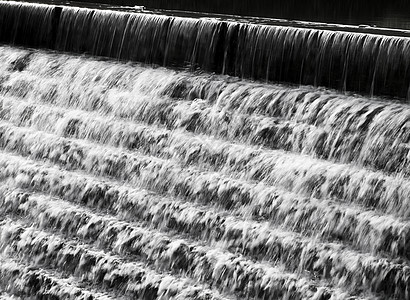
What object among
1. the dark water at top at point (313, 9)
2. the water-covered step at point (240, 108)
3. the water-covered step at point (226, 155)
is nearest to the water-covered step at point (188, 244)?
the water-covered step at point (226, 155)

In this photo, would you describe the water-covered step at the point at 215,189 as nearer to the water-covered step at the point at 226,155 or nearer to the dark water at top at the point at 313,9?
the water-covered step at the point at 226,155

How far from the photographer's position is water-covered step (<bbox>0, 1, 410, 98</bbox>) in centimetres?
800

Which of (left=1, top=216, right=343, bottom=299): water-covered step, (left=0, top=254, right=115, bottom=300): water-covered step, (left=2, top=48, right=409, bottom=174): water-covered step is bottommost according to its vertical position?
(left=0, top=254, right=115, bottom=300): water-covered step

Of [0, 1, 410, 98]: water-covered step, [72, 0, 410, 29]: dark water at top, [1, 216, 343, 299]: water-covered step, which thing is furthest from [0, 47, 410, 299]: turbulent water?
[72, 0, 410, 29]: dark water at top

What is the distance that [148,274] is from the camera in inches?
293

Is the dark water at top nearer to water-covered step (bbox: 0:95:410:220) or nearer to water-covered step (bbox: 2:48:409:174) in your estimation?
water-covered step (bbox: 2:48:409:174)

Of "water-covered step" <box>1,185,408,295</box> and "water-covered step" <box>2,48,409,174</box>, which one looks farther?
"water-covered step" <box>2,48,409,174</box>

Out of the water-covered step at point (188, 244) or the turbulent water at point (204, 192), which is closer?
the water-covered step at point (188, 244)

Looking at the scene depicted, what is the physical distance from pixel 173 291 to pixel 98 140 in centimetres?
252

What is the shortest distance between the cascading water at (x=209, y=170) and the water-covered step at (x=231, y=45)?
0.02 metres

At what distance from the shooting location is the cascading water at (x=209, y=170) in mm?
6789

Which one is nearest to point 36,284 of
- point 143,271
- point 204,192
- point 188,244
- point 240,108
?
point 143,271

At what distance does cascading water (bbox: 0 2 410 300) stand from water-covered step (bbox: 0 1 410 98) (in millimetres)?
18

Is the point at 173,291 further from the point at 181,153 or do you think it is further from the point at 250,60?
the point at 250,60
